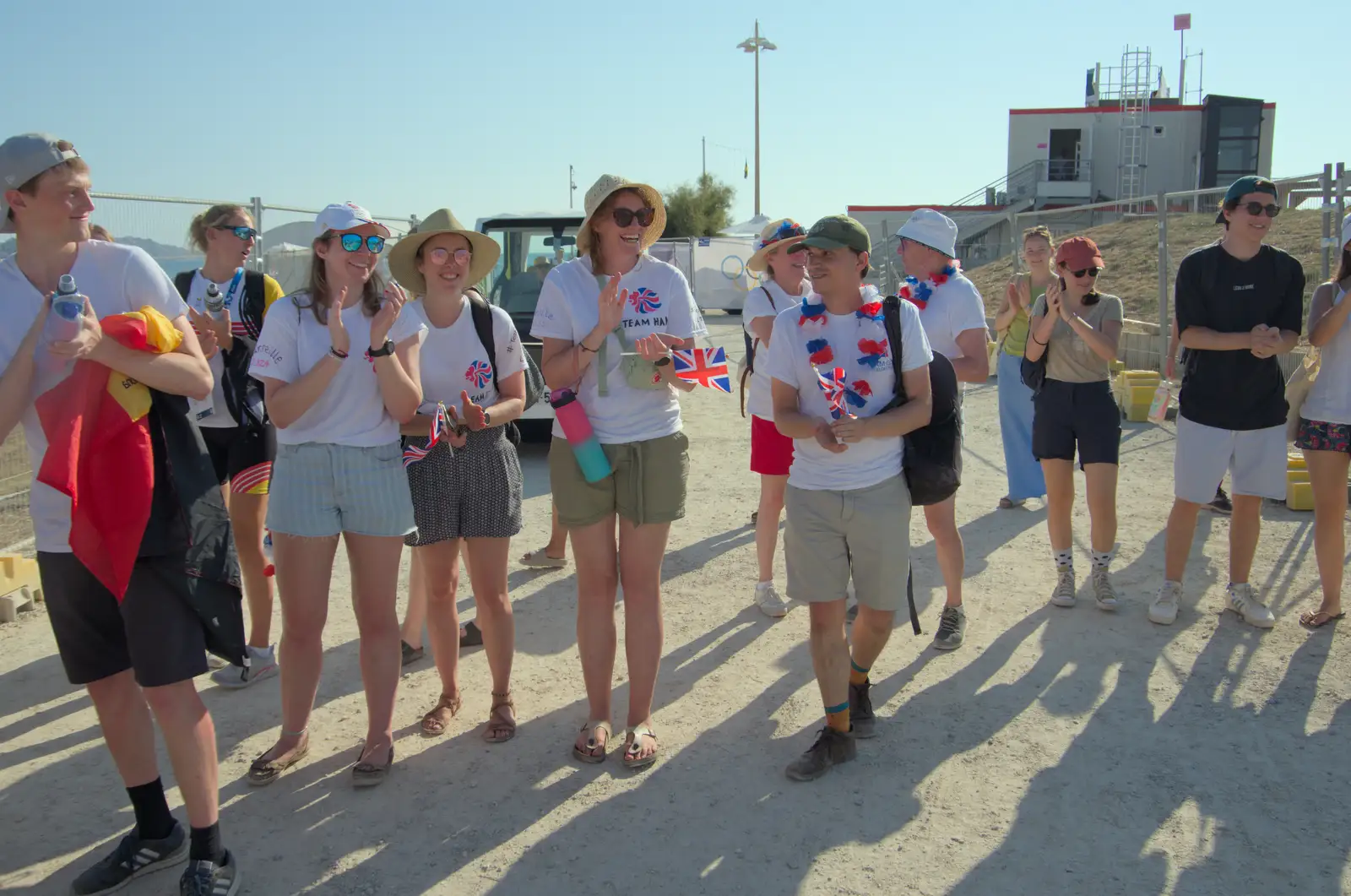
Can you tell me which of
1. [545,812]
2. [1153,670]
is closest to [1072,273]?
[1153,670]

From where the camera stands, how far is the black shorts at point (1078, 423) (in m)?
4.95

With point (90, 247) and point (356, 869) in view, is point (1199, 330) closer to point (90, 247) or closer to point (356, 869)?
point (356, 869)

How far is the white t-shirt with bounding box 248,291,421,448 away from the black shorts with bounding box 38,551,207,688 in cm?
72

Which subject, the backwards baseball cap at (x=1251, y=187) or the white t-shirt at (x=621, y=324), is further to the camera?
the backwards baseball cap at (x=1251, y=187)

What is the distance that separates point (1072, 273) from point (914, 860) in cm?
325

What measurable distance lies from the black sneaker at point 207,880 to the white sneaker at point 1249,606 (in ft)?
14.7

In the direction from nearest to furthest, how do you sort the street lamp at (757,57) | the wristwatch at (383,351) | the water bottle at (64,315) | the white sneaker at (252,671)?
1. the water bottle at (64,315)
2. the wristwatch at (383,351)
3. the white sneaker at (252,671)
4. the street lamp at (757,57)

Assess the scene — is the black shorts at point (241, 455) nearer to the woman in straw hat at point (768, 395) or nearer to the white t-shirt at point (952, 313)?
the woman in straw hat at point (768, 395)

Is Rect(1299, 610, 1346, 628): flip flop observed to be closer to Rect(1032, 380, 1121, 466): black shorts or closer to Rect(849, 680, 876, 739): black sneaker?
Rect(1032, 380, 1121, 466): black shorts

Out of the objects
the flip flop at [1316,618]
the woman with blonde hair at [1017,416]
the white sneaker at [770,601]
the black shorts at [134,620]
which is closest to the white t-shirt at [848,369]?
the white sneaker at [770,601]

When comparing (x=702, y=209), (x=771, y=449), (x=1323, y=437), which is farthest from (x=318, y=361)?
(x=702, y=209)

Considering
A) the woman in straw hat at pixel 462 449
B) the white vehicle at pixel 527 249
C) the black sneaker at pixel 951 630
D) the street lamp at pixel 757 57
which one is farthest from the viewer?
the street lamp at pixel 757 57

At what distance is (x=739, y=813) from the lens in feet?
10.6

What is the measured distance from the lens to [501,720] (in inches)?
150
